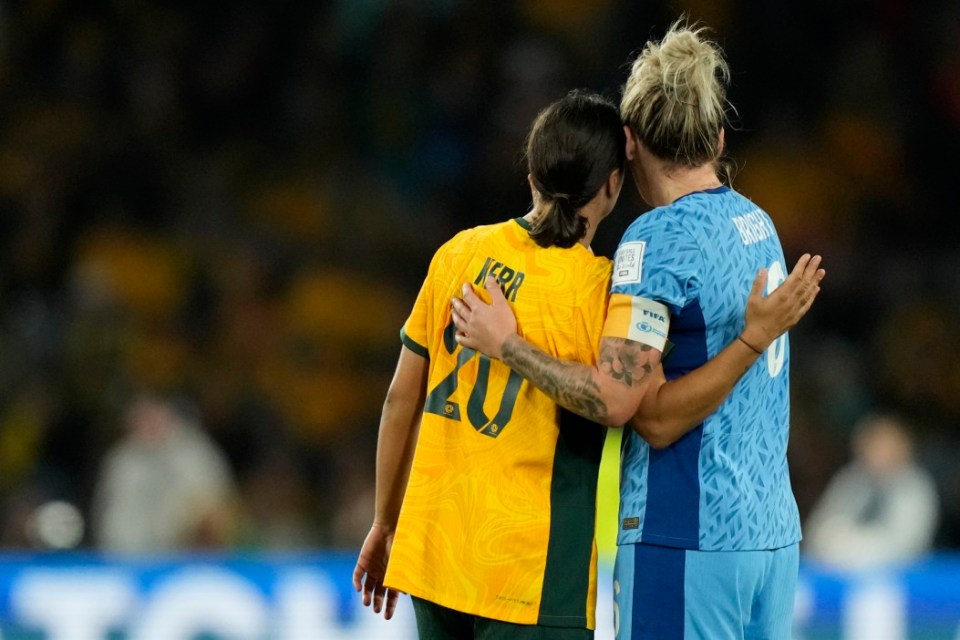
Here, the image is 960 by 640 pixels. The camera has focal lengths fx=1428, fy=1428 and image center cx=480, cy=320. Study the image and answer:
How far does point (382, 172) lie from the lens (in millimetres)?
10305

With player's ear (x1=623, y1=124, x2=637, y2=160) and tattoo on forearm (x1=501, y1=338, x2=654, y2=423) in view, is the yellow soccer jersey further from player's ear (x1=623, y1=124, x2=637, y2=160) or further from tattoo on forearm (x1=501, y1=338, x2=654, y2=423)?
player's ear (x1=623, y1=124, x2=637, y2=160)

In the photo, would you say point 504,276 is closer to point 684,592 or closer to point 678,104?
point 678,104

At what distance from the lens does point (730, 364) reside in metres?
3.00

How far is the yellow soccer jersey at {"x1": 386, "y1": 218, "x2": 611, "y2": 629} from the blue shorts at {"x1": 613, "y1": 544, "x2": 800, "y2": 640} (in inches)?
4.4

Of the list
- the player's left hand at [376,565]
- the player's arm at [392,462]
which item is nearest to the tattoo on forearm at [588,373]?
the player's arm at [392,462]

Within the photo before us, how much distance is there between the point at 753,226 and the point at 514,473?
76 centimetres

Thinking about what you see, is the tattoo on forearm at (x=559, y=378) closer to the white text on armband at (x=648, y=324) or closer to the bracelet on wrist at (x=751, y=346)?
the white text on armband at (x=648, y=324)

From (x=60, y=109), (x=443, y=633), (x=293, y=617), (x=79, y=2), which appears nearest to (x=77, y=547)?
(x=293, y=617)

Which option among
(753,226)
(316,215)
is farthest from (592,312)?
(316,215)

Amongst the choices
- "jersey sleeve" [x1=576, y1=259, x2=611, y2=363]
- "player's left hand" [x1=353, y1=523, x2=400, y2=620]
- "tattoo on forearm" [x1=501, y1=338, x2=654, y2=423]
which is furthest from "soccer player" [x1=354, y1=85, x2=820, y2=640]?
"player's left hand" [x1=353, y1=523, x2=400, y2=620]

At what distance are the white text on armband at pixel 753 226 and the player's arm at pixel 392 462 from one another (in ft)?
2.58

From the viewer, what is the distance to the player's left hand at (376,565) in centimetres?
345

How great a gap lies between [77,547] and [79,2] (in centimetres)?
431

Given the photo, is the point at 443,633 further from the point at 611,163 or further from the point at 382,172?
the point at 382,172
